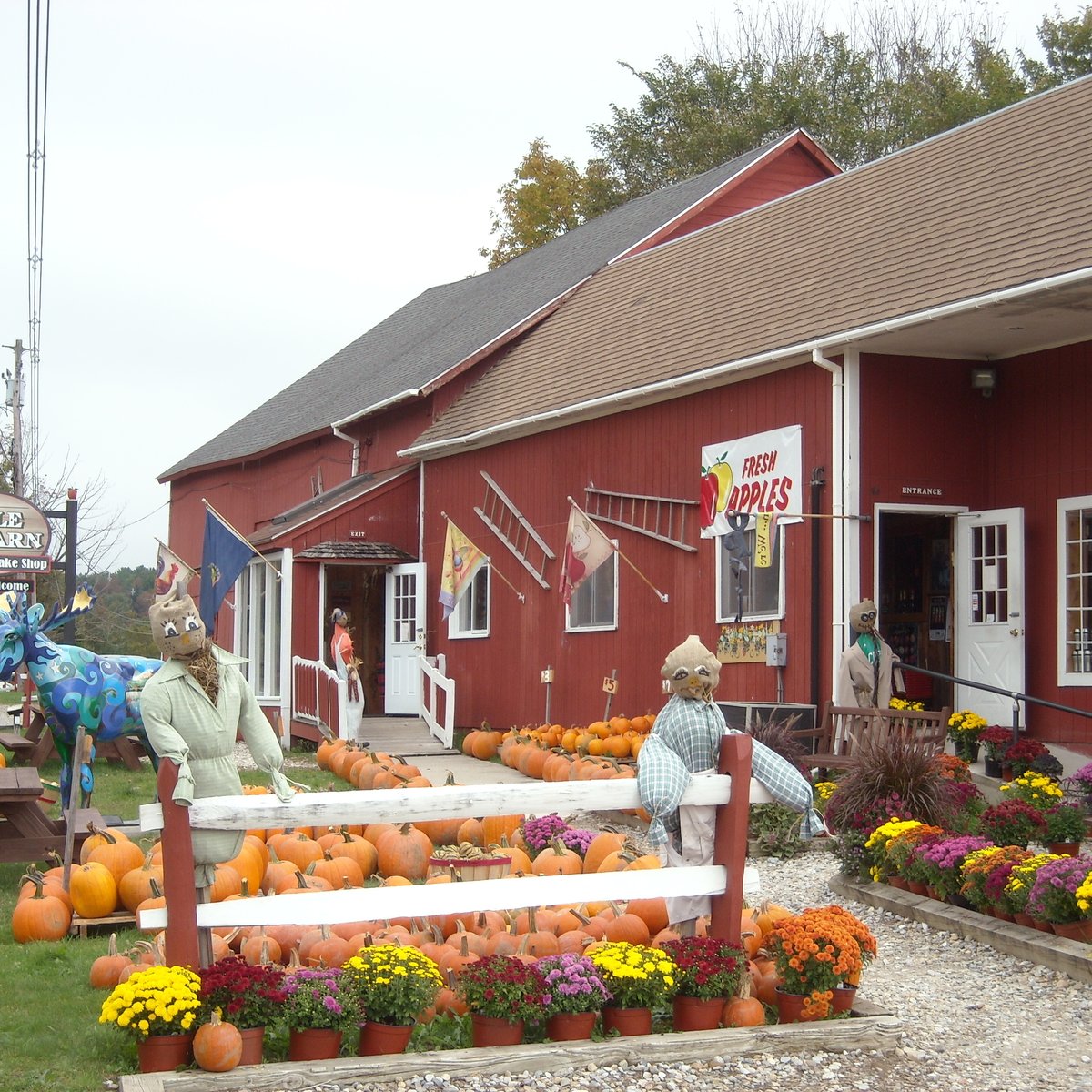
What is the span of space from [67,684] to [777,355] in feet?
23.5

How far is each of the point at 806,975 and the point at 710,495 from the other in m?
10.0

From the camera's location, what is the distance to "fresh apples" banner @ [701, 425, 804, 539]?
14477 mm

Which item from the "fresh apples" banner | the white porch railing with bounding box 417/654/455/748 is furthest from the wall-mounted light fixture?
the white porch railing with bounding box 417/654/455/748

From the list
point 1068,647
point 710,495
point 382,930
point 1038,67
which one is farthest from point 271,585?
point 1038,67

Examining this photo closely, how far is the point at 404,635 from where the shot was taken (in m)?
21.8

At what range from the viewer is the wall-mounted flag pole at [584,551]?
52.1 feet

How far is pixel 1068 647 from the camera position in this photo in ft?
43.4

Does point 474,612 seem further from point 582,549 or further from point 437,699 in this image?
point 582,549

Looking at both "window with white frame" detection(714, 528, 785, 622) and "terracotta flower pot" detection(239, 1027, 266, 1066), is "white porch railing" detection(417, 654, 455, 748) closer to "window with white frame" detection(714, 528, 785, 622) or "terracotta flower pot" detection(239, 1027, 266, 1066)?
"window with white frame" detection(714, 528, 785, 622)

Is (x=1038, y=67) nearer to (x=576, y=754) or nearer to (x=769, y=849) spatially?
(x=576, y=754)

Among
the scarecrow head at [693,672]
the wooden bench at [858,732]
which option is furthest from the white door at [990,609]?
the scarecrow head at [693,672]

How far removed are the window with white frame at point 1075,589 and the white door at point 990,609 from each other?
422mm

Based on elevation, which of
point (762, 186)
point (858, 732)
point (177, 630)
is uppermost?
point (762, 186)

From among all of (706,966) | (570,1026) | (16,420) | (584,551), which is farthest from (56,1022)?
(16,420)
